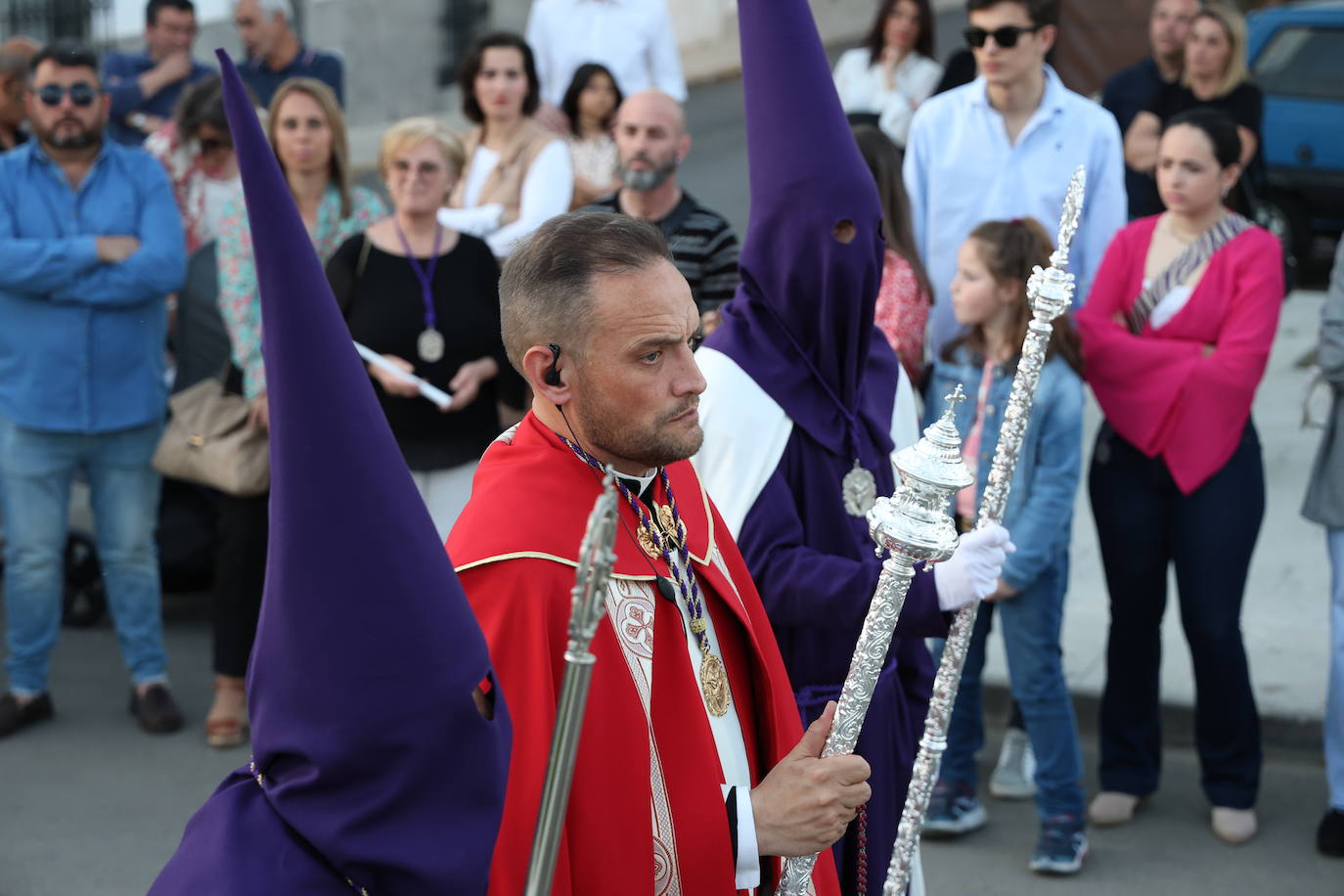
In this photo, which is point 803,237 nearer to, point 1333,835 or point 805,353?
point 805,353

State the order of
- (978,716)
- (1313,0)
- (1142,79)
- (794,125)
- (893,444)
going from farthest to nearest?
(1313,0)
(1142,79)
(978,716)
(893,444)
(794,125)

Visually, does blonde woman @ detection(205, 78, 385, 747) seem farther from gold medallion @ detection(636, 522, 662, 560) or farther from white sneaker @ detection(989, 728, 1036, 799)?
gold medallion @ detection(636, 522, 662, 560)

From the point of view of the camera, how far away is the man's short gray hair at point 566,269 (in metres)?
2.63

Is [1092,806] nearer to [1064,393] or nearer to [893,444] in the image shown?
[1064,393]

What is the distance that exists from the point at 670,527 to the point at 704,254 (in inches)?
133

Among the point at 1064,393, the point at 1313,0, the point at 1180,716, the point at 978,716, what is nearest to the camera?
the point at 1064,393

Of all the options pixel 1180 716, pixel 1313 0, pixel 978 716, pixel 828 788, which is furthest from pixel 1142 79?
pixel 1313 0

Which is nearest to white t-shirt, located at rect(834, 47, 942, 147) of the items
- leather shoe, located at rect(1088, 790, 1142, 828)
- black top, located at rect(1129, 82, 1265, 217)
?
black top, located at rect(1129, 82, 1265, 217)

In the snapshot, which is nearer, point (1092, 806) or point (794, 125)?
point (794, 125)

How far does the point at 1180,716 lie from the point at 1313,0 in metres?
13.6

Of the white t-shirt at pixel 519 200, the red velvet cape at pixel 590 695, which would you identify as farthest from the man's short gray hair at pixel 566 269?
the white t-shirt at pixel 519 200

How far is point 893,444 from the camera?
12.6 ft

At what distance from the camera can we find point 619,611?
8.67 ft

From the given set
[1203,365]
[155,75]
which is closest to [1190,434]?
[1203,365]
